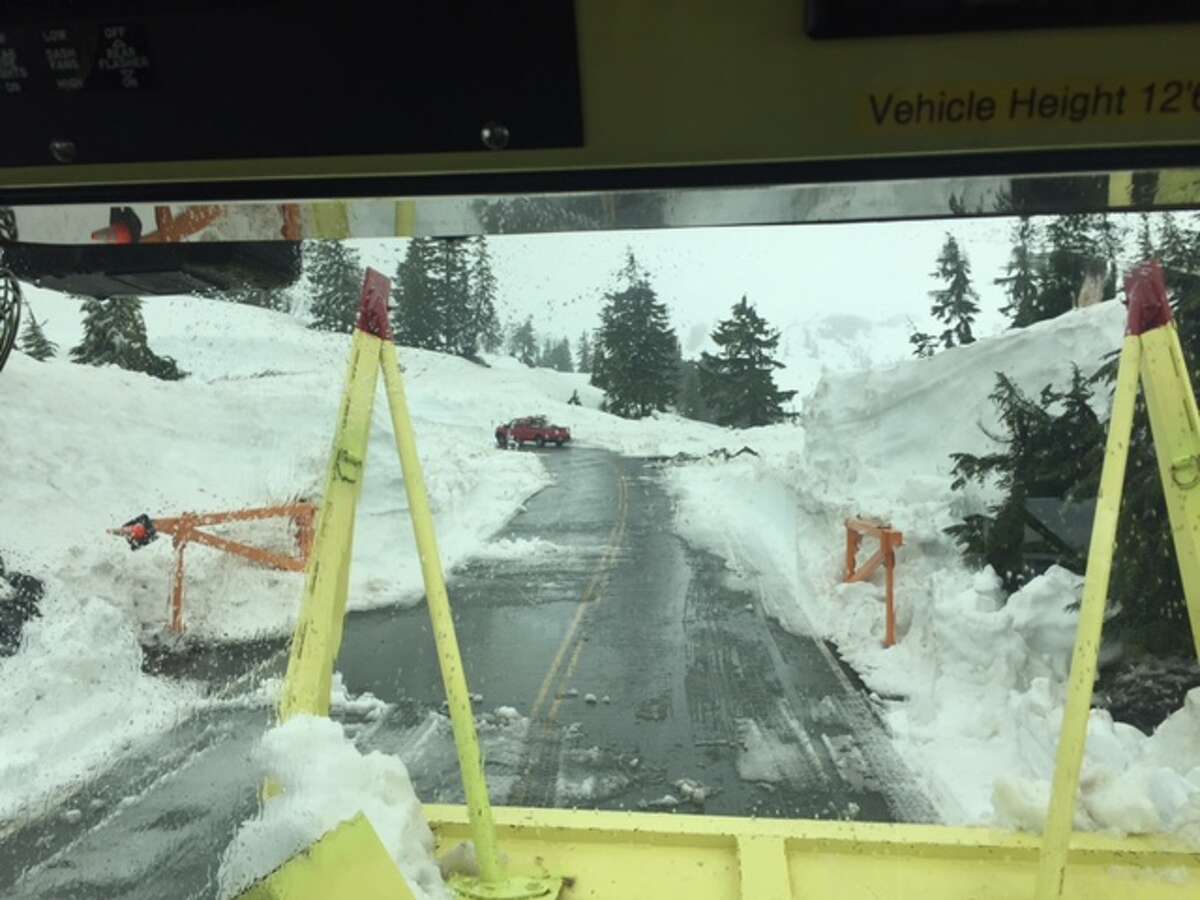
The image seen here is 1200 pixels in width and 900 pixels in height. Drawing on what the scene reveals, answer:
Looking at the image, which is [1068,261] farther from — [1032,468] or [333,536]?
[333,536]

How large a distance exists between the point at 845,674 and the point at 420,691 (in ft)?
7.34

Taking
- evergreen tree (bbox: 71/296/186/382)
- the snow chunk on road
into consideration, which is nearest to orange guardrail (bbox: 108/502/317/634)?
evergreen tree (bbox: 71/296/186/382)

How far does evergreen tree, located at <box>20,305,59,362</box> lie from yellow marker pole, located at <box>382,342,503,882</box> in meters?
0.96

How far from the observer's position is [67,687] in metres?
4.45

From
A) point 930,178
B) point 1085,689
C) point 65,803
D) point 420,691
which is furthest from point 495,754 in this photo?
point 930,178

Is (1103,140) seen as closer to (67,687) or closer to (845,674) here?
(845,674)

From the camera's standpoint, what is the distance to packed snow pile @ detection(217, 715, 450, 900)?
1.99m

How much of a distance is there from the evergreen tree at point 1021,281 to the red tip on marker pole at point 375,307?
1.58m

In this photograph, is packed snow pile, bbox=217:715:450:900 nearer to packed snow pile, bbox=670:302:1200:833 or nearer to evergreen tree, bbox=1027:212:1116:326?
packed snow pile, bbox=670:302:1200:833

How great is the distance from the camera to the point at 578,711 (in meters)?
4.51

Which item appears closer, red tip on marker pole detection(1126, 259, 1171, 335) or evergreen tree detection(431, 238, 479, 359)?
red tip on marker pole detection(1126, 259, 1171, 335)

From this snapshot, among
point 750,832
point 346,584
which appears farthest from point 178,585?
point 750,832

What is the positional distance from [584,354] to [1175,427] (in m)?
1.66

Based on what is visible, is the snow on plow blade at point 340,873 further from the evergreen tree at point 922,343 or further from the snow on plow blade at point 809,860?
the evergreen tree at point 922,343
